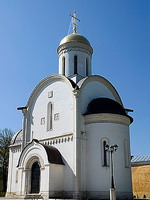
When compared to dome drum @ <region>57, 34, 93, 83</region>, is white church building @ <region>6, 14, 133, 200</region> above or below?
below

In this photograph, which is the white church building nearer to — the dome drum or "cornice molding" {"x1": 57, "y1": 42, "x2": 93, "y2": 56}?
Result: the dome drum

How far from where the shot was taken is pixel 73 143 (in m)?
Answer: 19.3

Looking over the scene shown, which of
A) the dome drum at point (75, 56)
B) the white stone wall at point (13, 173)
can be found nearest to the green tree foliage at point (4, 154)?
the white stone wall at point (13, 173)

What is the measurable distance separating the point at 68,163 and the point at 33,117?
660 centimetres

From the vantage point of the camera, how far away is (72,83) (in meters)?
21.6

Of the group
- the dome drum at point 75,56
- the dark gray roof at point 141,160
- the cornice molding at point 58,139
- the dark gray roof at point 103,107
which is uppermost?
the dome drum at point 75,56

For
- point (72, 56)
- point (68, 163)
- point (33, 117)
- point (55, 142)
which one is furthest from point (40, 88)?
point (68, 163)

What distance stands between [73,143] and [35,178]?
14.5 ft

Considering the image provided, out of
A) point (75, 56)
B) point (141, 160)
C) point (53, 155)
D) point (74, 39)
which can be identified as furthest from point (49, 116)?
point (141, 160)

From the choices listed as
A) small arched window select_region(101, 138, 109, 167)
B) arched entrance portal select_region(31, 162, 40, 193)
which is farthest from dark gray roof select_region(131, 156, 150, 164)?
arched entrance portal select_region(31, 162, 40, 193)

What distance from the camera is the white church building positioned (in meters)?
18.7

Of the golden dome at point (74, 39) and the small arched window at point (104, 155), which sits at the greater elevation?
the golden dome at point (74, 39)

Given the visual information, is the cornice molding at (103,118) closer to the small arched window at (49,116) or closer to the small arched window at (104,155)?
the small arched window at (104,155)

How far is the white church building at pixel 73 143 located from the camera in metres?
18.7
